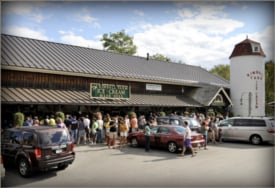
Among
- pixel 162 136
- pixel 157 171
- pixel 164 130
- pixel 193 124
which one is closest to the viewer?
pixel 157 171

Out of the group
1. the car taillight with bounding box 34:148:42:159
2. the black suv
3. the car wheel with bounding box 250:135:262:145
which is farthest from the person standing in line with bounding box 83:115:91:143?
the car wheel with bounding box 250:135:262:145

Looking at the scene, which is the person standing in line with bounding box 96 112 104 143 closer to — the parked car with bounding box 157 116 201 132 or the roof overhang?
the parked car with bounding box 157 116 201 132

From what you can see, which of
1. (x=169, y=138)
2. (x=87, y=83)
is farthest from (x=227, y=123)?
(x=87, y=83)

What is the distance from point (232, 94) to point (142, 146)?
2113 cm

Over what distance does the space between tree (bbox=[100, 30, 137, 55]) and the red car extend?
1557 inches

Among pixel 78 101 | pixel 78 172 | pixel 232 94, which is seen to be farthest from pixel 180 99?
pixel 78 172

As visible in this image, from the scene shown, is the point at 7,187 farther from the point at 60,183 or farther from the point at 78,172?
the point at 78,172

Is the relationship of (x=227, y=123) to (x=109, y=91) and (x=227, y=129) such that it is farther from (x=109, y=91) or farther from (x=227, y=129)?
(x=109, y=91)

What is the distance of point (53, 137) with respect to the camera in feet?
32.4

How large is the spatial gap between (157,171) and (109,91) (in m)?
12.3

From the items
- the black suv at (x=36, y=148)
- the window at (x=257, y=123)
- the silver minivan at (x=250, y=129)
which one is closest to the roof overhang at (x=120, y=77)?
the black suv at (x=36, y=148)

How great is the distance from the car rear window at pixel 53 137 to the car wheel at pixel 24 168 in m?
0.91

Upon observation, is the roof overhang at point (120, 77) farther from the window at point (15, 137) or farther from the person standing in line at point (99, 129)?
the window at point (15, 137)

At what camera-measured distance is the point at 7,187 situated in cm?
880
